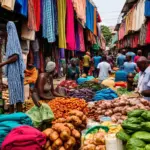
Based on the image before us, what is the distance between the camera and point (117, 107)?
5.48 meters

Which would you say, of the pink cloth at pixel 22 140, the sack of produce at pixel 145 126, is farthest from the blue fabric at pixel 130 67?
the pink cloth at pixel 22 140

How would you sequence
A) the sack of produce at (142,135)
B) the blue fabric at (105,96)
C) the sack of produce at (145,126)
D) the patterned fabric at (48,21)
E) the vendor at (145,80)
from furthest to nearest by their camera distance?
the patterned fabric at (48,21), the blue fabric at (105,96), the vendor at (145,80), the sack of produce at (145,126), the sack of produce at (142,135)

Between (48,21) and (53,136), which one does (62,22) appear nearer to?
(48,21)

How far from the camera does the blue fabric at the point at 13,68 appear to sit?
5797 mm

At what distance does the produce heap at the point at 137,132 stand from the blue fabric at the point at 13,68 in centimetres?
264

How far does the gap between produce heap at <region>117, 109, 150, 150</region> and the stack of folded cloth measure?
122 cm

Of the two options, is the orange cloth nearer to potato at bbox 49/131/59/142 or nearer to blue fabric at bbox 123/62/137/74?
blue fabric at bbox 123/62/137/74

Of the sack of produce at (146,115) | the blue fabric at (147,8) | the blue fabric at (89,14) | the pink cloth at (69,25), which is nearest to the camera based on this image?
the sack of produce at (146,115)

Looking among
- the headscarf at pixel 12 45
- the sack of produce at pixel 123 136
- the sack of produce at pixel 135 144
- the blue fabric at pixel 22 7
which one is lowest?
the sack of produce at pixel 135 144

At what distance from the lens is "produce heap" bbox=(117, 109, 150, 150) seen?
3397 millimetres

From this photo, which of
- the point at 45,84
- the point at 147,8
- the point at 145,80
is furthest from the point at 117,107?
the point at 147,8

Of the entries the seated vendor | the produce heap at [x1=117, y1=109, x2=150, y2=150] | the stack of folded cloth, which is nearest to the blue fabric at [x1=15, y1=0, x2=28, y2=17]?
the seated vendor

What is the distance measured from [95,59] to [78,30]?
8.87 ft

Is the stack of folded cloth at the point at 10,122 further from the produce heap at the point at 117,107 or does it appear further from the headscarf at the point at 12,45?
the headscarf at the point at 12,45
